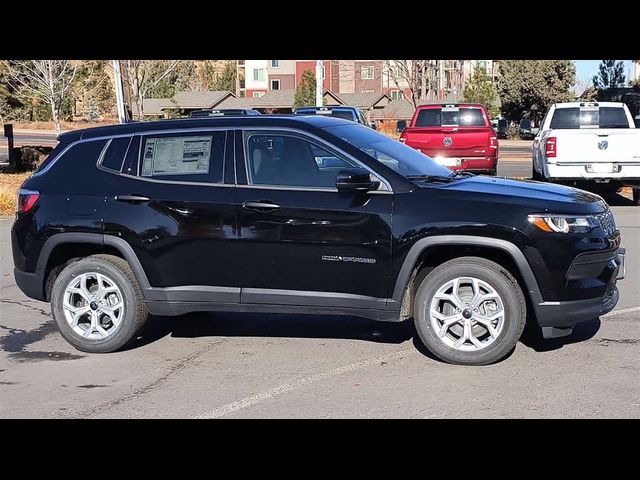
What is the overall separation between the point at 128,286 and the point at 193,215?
2.68 feet

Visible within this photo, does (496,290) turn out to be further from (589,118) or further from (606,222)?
(589,118)

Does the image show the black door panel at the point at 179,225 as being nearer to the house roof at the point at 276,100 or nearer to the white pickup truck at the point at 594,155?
the white pickup truck at the point at 594,155

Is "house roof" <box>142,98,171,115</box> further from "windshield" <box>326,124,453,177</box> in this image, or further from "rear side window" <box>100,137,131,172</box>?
"windshield" <box>326,124,453,177</box>

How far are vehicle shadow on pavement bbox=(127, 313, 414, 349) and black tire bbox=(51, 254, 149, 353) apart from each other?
0.80 feet

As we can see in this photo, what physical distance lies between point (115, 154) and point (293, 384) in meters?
2.50

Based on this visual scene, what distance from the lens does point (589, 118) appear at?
16.1 m

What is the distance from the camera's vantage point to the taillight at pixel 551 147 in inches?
571

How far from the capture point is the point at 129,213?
6.51 metres

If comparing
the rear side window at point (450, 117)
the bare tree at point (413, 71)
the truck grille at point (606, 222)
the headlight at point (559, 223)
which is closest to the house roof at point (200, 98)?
the bare tree at point (413, 71)

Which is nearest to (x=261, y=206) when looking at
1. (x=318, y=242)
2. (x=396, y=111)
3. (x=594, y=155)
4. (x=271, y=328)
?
(x=318, y=242)

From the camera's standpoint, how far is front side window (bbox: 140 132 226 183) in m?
6.48

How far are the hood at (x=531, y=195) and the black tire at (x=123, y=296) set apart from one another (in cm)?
260

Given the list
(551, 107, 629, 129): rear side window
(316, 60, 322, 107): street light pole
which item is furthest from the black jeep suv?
(316, 60, 322, 107): street light pole

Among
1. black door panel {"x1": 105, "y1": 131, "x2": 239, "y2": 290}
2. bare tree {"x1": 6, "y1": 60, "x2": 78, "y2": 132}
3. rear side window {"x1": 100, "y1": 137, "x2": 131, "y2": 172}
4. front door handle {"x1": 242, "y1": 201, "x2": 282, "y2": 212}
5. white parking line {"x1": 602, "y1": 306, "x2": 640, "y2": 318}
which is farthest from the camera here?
bare tree {"x1": 6, "y1": 60, "x2": 78, "y2": 132}
